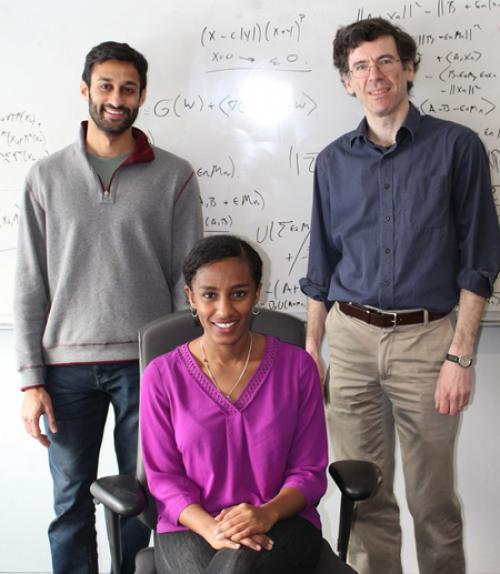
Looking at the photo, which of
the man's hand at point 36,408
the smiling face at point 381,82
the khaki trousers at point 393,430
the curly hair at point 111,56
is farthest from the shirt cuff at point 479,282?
the man's hand at point 36,408

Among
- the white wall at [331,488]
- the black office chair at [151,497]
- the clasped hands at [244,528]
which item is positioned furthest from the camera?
the white wall at [331,488]

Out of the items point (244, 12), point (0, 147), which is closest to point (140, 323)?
point (0, 147)

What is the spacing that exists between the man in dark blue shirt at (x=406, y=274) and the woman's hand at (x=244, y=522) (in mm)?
658

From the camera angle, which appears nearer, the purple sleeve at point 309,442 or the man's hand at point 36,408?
the purple sleeve at point 309,442

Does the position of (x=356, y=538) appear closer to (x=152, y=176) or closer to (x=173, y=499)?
(x=173, y=499)

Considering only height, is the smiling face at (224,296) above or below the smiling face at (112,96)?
below

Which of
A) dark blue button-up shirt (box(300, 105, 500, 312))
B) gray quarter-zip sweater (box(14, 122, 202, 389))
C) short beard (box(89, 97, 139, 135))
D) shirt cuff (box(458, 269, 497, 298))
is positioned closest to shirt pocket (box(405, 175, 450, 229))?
dark blue button-up shirt (box(300, 105, 500, 312))

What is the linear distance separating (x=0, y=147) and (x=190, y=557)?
1.63 metres

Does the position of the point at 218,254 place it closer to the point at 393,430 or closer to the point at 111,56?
the point at 111,56

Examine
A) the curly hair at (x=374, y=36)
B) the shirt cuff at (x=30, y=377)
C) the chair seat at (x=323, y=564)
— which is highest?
the curly hair at (x=374, y=36)

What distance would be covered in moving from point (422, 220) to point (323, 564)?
3.06 feet

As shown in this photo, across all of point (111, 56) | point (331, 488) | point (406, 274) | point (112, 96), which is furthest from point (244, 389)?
point (331, 488)

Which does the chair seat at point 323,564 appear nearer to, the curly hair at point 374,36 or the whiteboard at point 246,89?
the whiteboard at point 246,89

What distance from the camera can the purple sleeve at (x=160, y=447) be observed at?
1.55 m
